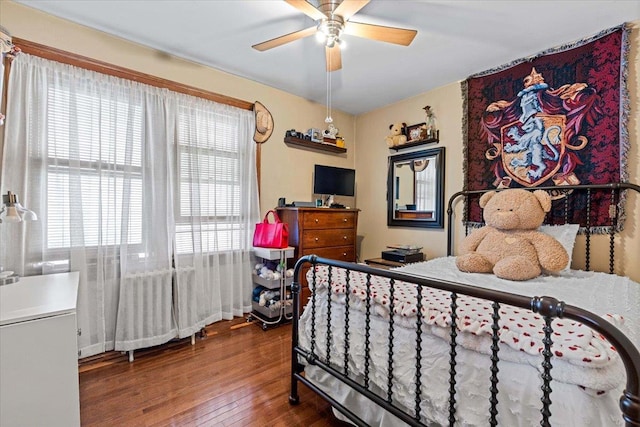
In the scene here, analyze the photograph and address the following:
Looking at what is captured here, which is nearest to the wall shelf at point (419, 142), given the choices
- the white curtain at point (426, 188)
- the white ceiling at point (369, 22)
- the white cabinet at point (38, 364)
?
the white curtain at point (426, 188)

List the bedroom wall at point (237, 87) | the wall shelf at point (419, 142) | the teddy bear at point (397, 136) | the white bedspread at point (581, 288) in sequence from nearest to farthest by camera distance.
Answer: the white bedspread at point (581, 288) < the bedroom wall at point (237, 87) < the wall shelf at point (419, 142) < the teddy bear at point (397, 136)

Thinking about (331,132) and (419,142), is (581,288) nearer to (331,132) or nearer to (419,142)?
(419,142)

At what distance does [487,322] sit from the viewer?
3.51 feet

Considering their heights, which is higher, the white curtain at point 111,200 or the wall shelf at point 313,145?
the wall shelf at point 313,145

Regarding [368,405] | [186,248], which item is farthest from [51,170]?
[368,405]

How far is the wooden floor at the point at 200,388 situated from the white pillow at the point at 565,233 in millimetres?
1987

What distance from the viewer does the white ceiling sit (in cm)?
195

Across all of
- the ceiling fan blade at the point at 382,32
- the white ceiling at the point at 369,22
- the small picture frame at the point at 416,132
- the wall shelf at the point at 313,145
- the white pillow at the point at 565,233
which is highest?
the white ceiling at the point at 369,22

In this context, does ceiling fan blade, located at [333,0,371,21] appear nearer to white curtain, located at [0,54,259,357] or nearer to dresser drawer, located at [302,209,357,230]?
white curtain, located at [0,54,259,357]

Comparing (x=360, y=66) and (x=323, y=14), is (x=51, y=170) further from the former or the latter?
(x=360, y=66)

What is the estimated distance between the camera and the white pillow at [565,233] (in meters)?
2.11

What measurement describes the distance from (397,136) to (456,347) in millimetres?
2780

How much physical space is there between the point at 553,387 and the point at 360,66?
2.74 metres

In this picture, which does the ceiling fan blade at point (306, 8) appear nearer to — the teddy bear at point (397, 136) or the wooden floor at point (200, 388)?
the teddy bear at point (397, 136)
